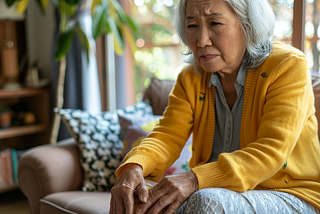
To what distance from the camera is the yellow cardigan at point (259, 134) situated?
3.14 feet

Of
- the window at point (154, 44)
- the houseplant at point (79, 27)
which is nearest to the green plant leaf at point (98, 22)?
the houseplant at point (79, 27)

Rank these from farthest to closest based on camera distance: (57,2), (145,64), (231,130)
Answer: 1. (145,64)
2. (57,2)
3. (231,130)

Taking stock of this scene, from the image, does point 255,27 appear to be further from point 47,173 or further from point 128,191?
point 47,173

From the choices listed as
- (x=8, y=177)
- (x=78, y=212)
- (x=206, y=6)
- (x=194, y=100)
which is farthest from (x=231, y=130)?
(x=8, y=177)

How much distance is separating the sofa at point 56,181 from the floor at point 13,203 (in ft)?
3.11

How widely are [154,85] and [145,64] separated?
1.07 meters

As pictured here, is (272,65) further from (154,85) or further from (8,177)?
(8,177)

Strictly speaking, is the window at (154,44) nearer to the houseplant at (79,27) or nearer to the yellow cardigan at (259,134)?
the houseplant at (79,27)

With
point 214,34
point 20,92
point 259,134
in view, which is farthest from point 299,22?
point 20,92

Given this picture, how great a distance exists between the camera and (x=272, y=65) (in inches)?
43.2

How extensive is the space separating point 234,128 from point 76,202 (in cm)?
77

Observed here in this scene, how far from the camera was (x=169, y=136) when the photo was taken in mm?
1258

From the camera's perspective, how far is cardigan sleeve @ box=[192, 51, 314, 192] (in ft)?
Result: 3.10

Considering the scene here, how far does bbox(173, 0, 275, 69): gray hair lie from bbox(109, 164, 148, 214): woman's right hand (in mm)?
554
